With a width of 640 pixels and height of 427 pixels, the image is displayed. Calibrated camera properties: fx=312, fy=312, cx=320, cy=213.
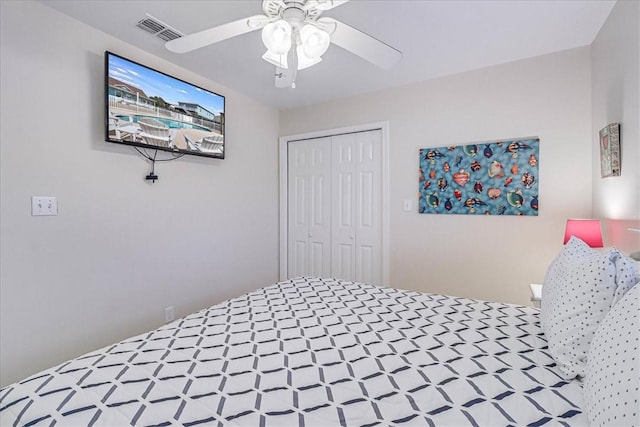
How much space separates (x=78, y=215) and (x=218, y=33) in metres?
1.49

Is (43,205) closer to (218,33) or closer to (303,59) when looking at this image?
(218,33)

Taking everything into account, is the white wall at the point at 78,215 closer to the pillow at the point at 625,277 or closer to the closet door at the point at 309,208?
the closet door at the point at 309,208

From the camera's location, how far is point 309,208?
3.69 meters

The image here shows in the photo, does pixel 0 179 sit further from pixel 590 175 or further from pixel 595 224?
pixel 590 175

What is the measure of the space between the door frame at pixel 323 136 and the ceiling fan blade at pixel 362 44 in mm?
1589

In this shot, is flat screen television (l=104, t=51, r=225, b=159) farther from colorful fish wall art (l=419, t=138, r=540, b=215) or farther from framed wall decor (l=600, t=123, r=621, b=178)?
framed wall decor (l=600, t=123, r=621, b=178)

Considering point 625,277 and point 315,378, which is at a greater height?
point 625,277

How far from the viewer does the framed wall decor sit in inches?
68.6

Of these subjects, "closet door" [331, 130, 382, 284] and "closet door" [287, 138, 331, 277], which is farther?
"closet door" [287, 138, 331, 277]

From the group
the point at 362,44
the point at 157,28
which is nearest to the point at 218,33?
the point at 362,44

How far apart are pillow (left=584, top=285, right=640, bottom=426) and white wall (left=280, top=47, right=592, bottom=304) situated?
1.89 meters

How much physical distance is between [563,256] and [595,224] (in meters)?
0.86

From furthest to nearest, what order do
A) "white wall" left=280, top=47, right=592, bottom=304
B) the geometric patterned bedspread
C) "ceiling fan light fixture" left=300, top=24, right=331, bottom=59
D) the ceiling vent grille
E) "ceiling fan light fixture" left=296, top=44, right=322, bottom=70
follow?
"white wall" left=280, top=47, right=592, bottom=304
the ceiling vent grille
"ceiling fan light fixture" left=296, top=44, right=322, bottom=70
"ceiling fan light fixture" left=300, top=24, right=331, bottom=59
the geometric patterned bedspread

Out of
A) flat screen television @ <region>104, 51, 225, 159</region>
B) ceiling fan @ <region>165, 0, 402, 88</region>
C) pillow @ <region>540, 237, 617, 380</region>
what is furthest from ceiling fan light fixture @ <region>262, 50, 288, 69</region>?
pillow @ <region>540, 237, 617, 380</region>
